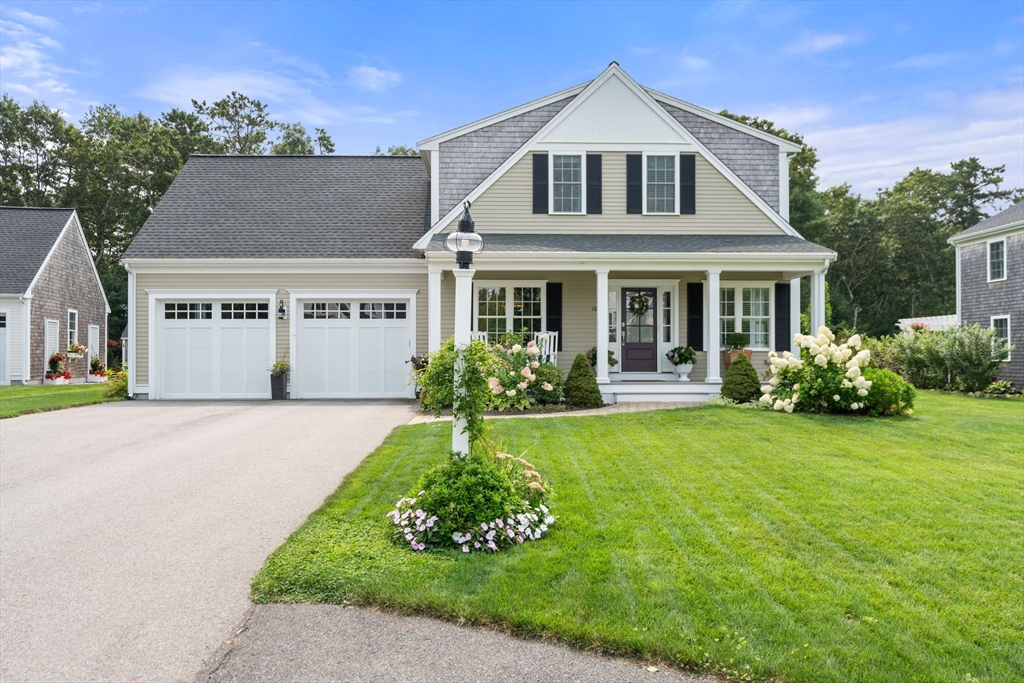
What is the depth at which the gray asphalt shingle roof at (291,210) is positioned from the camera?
14688 millimetres

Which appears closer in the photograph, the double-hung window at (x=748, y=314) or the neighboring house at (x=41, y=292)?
the double-hung window at (x=748, y=314)

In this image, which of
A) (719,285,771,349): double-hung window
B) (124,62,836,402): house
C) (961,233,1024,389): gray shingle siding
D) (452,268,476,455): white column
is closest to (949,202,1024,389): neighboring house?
(961,233,1024,389): gray shingle siding

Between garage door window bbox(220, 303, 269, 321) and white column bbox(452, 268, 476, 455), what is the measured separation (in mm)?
10860

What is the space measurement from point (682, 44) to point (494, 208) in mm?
4969

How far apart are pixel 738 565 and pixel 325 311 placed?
12.3 meters

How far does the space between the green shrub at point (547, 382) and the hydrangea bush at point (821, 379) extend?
3673mm

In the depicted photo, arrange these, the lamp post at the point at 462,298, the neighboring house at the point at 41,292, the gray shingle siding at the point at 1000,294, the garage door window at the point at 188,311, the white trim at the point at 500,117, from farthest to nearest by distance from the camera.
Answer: the neighboring house at the point at 41,292 < the gray shingle siding at the point at 1000,294 < the garage door window at the point at 188,311 < the white trim at the point at 500,117 < the lamp post at the point at 462,298

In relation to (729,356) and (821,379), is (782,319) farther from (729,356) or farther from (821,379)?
(821,379)

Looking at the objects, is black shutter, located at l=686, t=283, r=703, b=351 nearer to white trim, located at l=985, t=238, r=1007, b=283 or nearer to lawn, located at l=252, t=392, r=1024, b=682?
lawn, located at l=252, t=392, r=1024, b=682

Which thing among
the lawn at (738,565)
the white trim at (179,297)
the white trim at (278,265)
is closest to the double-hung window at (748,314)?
the white trim at (278,265)

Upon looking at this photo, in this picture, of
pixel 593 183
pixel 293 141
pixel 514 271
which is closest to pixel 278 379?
pixel 514 271

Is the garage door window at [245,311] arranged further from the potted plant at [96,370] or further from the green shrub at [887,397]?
the potted plant at [96,370]

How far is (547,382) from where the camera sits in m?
12.0

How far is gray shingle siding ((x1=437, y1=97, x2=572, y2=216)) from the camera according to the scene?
14570 millimetres
